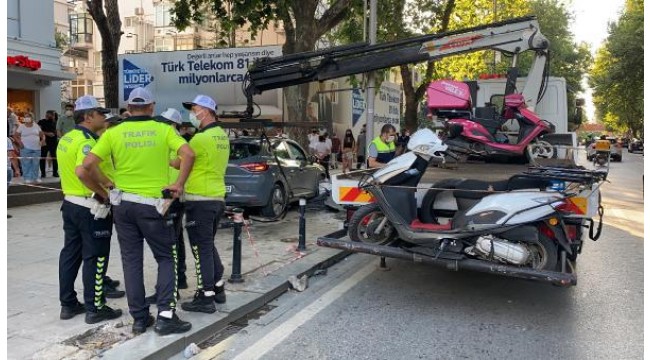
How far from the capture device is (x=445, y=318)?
4.96 meters

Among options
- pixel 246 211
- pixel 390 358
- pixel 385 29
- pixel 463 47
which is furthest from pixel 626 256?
pixel 385 29

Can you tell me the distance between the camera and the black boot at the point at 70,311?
4.57m

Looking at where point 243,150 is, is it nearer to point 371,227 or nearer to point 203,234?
point 371,227

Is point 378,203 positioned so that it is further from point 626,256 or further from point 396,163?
point 626,256

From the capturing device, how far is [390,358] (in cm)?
408

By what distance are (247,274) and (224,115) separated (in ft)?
12.2

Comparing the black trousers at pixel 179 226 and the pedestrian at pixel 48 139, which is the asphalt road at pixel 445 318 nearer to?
the black trousers at pixel 179 226

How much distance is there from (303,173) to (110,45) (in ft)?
29.6

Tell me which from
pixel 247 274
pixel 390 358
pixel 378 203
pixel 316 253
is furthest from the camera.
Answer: pixel 316 253

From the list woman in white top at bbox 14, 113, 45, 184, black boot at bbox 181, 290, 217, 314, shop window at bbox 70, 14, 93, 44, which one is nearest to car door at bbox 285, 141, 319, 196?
woman in white top at bbox 14, 113, 45, 184

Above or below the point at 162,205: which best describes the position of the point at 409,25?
above

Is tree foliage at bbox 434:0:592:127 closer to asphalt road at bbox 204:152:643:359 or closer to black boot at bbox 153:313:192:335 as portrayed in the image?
asphalt road at bbox 204:152:643:359

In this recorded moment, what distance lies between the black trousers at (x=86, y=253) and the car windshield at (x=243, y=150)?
190 inches

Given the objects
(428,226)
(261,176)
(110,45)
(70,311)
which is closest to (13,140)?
(110,45)
